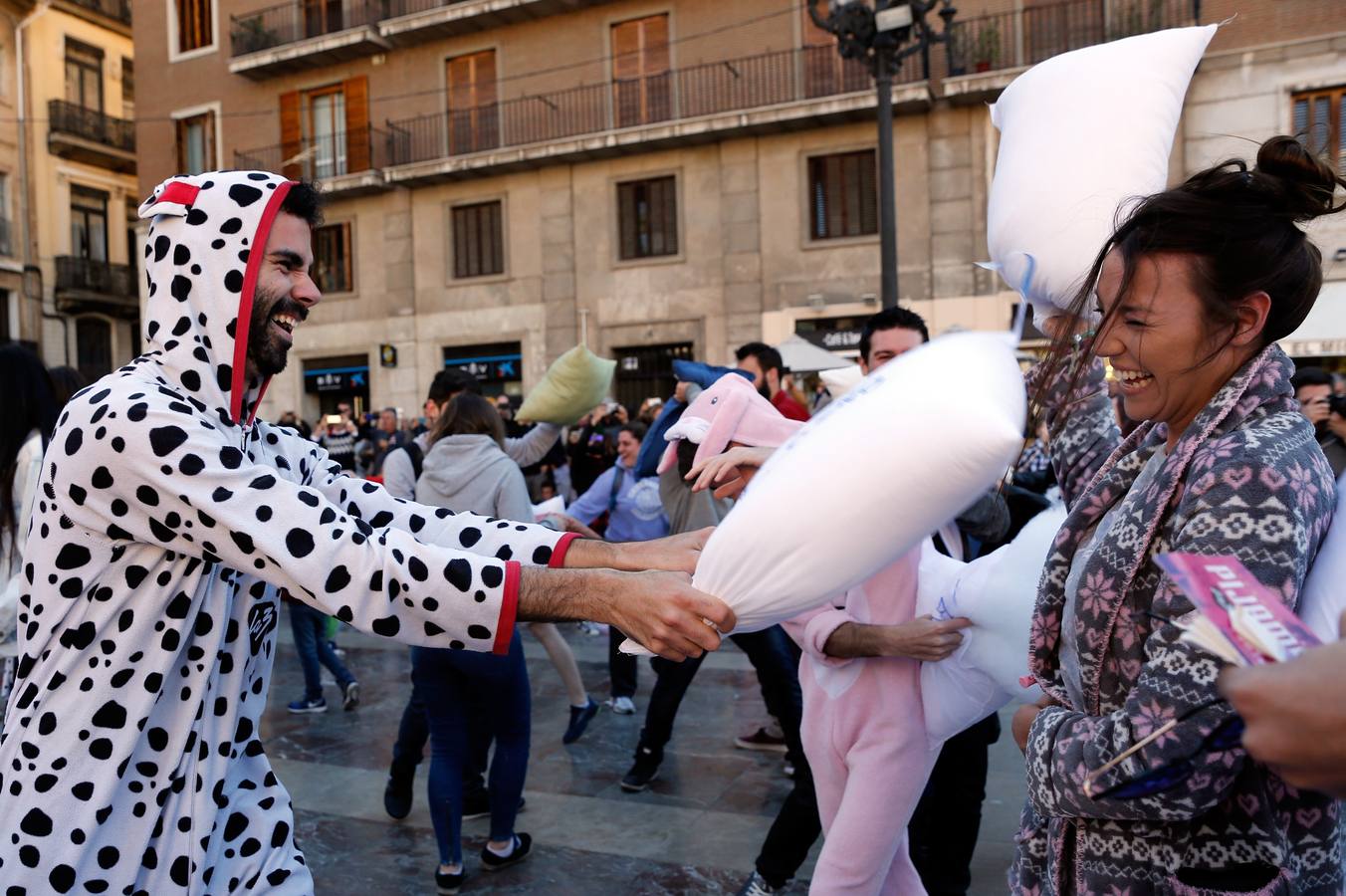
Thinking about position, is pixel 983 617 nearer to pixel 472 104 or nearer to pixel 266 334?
pixel 266 334

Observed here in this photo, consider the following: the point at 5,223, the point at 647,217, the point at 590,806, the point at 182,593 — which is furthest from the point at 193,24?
the point at 182,593

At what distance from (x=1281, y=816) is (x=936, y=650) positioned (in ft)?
3.84

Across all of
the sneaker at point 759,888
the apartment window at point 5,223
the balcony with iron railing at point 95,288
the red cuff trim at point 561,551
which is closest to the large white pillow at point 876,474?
the red cuff trim at point 561,551

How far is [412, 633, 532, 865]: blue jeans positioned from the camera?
159 inches

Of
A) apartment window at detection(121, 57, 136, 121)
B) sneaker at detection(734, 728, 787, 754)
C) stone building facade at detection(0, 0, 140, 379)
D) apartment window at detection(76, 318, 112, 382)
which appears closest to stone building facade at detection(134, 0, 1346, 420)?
stone building facade at detection(0, 0, 140, 379)

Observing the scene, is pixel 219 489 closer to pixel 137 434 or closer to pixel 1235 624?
pixel 137 434

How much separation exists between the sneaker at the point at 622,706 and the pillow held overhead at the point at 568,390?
176 cm

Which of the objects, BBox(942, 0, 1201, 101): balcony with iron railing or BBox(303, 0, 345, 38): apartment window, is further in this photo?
BBox(303, 0, 345, 38): apartment window

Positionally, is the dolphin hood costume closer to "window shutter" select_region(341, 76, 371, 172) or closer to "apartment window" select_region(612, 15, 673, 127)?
"apartment window" select_region(612, 15, 673, 127)

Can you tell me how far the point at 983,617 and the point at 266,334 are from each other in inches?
69.9

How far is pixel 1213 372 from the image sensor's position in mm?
1653

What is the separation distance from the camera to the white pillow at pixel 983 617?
2.44 meters

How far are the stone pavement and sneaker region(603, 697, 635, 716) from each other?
0.18 feet

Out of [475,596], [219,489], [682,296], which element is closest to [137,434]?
[219,489]
